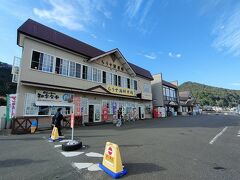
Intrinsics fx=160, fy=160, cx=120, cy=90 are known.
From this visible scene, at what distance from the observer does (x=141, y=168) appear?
175 inches

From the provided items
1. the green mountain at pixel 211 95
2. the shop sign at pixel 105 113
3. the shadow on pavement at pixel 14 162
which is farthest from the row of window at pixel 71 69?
the green mountain at pixel 211 95

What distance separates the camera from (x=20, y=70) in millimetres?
12586

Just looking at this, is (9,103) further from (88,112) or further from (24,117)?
(88,112)

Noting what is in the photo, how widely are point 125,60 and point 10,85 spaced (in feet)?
71.4

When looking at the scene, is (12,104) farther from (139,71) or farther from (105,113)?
(139,71)

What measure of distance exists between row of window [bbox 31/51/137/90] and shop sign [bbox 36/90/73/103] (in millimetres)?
1926

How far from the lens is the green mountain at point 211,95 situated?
85.0 metres

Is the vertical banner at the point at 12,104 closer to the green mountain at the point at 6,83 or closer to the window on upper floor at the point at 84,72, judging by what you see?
the window on upper floor at the point at 84,72

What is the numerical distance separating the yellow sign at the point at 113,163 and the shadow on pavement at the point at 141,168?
1.10ft

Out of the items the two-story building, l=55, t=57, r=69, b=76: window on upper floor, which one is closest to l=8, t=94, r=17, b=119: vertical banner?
l=55, t=57, r=69, b=76: window on upper floor

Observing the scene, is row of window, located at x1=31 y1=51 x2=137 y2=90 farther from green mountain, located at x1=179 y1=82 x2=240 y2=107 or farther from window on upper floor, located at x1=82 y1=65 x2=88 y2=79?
green mountain, located at x1=179 y1=82 x2=240 y2=107

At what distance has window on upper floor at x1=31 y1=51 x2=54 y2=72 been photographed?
529 inches

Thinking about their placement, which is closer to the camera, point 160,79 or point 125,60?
point 125,60

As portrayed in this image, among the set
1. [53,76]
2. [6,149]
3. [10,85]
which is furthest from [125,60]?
[10,85]
